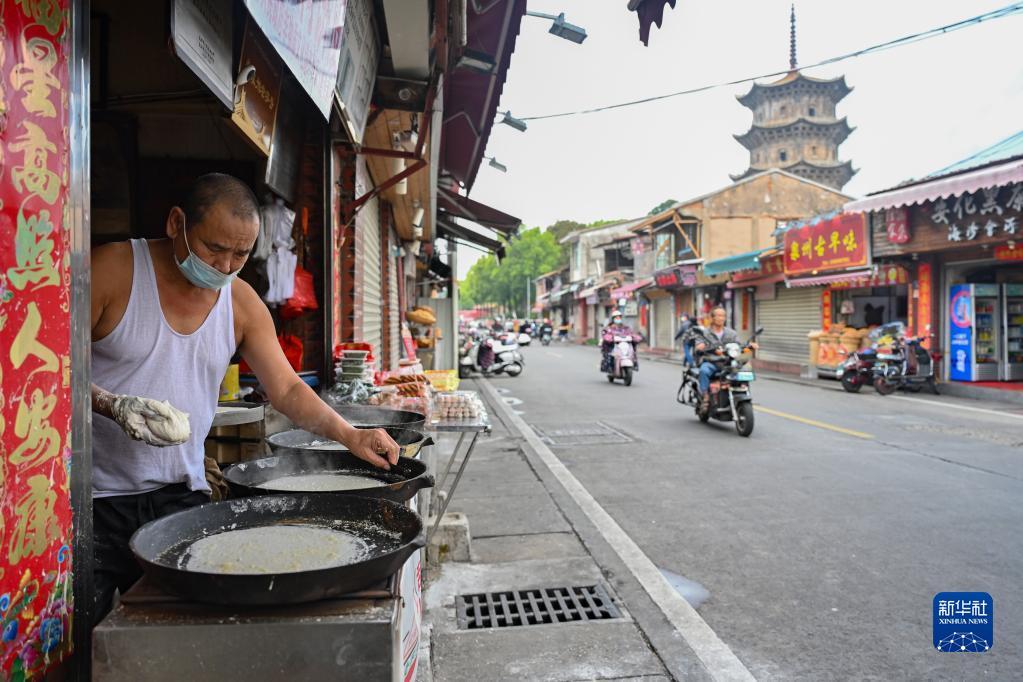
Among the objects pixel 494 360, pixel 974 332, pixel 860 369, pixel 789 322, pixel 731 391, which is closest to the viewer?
pixel 731 391

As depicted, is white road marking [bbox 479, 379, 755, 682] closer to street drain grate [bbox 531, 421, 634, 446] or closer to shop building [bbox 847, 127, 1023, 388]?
street drain grate [bbox 531, 421, 634, 446]

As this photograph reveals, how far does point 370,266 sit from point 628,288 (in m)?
27.1

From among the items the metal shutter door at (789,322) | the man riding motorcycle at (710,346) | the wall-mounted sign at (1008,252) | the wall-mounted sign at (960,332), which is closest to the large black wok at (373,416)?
the man riding motorcycle at (710,346)

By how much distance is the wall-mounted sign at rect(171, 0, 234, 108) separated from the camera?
7.63 ft

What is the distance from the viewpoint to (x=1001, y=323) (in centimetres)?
1457

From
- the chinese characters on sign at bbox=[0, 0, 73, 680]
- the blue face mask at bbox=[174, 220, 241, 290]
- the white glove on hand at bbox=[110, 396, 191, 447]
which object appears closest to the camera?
the chinese characters on sign at bbox=[0, 0, 73, 680]

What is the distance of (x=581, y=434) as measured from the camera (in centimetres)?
935

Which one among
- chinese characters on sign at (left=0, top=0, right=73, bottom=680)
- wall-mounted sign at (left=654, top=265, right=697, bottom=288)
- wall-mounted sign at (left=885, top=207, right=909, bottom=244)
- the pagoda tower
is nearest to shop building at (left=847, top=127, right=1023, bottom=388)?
wall-mounted sign at (left=885, top=207, right=909, bottom=244)

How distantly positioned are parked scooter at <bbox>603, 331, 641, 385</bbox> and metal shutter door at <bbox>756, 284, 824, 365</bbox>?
6.80 meters

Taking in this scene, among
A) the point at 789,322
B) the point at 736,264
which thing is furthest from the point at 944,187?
the point at 736,264

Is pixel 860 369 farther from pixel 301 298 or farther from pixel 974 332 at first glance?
pixel 301 298

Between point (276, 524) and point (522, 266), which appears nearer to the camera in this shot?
point (276, 524)

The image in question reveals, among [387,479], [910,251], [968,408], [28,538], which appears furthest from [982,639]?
[910,251]

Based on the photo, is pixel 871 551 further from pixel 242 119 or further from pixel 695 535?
pixel 242 119
